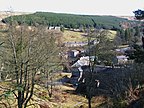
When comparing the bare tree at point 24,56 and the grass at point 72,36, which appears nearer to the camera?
the bare tree at point 24,56

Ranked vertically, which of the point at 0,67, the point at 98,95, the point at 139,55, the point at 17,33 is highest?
the point at 17,33

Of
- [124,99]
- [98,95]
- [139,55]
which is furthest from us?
[98,95]

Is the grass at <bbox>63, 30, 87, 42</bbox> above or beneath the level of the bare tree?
beneath

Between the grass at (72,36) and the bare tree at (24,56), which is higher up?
the bare tree at (24,56)

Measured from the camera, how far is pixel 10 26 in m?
23.0

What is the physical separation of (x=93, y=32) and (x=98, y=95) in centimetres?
1082

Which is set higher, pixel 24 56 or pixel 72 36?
pixel 24 56

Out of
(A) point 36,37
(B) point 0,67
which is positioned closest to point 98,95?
(B) point 0,67

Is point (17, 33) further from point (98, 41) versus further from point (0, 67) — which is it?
point (98, 41)

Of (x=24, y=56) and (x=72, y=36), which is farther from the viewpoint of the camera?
(x=72, y=36)

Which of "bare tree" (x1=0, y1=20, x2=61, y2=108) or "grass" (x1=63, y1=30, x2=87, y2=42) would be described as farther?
"grass" (x1=63, y1=30, x2=87, y2=42)

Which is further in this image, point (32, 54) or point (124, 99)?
point (32, 54)

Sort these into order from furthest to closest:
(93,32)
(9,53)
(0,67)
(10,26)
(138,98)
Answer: (93,32) → (0,67) → (9,53) → (10,26) → (138,98)

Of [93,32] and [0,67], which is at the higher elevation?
[93,32]
